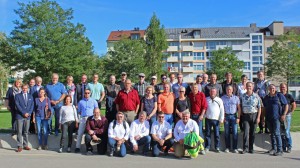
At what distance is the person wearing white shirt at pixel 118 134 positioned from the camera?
354 inches

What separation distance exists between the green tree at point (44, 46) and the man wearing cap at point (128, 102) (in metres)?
30.3

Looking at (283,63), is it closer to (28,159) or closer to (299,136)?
(299,136)

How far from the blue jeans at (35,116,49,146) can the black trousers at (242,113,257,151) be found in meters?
6.00

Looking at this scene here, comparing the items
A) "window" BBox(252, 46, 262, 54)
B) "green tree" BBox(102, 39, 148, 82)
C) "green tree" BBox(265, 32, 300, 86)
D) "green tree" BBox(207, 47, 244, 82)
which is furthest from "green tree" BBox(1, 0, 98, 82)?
"window" BBox(252, 46, 262, 54)

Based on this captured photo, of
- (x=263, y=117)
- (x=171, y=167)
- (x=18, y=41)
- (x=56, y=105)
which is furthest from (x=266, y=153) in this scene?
(x=18, y=41)

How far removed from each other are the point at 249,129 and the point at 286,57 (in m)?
38.8

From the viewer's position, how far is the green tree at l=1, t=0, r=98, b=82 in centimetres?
3862

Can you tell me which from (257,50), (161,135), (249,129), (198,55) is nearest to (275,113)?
(249,129)

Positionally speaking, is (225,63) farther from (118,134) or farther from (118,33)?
(118,33)

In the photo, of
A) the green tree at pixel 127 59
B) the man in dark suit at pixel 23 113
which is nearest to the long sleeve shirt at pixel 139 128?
the man in dark suit at pixel 23 113

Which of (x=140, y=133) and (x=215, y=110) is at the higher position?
(x=215, y=110)

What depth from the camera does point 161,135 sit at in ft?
30.3

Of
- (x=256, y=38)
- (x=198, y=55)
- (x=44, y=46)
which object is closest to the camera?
(x=44, y=46)

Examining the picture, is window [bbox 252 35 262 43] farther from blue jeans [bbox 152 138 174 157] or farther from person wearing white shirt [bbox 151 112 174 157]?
blue jeans [bbox 152 138 174 157]
